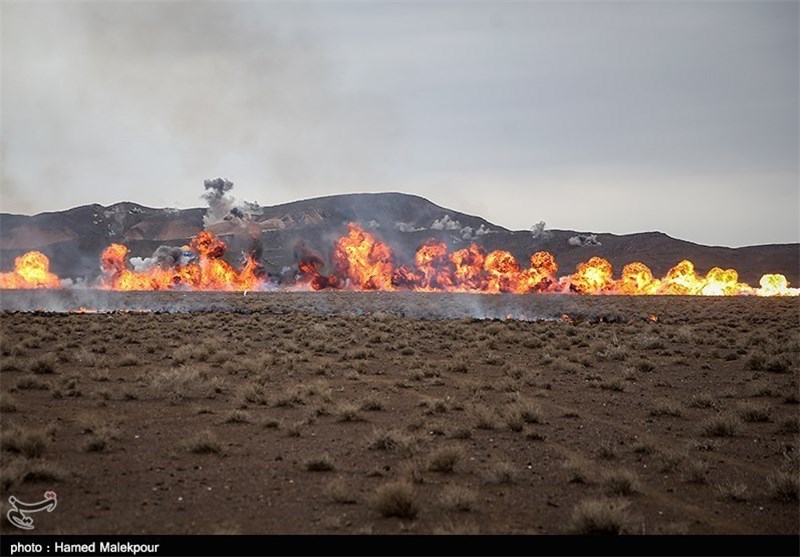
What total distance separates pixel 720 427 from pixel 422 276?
317ft

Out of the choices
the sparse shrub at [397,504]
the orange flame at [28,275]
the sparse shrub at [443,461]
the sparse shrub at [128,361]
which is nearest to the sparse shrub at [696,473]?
the sparse shrub at [443,461]

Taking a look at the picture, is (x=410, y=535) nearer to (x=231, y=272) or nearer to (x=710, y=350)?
(x=710, y=350)

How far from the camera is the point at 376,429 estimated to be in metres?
12.5

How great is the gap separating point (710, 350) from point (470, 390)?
45.8 ft

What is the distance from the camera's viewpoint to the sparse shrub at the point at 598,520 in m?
7.45

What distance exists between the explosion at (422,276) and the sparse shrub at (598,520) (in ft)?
264

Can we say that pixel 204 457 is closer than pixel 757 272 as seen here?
Yes

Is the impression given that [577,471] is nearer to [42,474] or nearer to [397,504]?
[397,504]

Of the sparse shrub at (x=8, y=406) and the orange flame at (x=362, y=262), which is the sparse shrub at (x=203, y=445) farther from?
the orange flame at (x=362, y=262)

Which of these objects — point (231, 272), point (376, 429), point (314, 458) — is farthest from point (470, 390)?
point (231, 272)

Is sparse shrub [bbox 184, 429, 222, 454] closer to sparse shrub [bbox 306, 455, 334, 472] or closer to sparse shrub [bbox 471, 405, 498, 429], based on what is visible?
sparse shrub [bbox 306, 455, 334, 472]

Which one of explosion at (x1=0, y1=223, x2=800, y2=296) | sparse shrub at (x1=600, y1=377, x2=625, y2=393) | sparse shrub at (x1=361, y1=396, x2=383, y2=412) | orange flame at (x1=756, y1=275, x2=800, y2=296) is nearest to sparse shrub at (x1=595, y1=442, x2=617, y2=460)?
sparse shrub at (x1=361, y1=396, x2=383, y2=412)

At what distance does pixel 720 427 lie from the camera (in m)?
12.9

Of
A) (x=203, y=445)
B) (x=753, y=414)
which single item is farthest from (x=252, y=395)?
(x=753, y=414)
